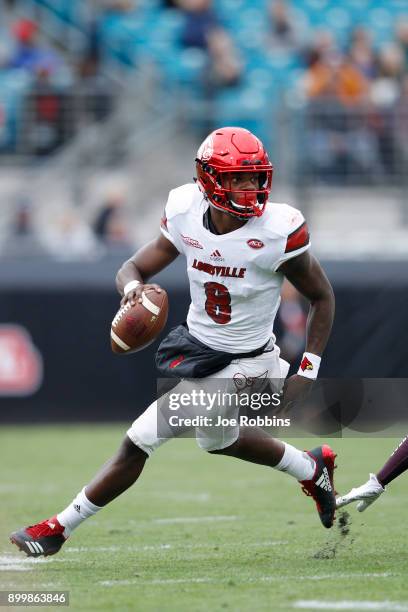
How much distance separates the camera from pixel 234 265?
5.06 meters

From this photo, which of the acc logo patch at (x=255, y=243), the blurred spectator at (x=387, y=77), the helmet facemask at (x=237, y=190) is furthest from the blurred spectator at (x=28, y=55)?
the acc logo patch at (x=255, y=243)

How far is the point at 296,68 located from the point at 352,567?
9.96 metres

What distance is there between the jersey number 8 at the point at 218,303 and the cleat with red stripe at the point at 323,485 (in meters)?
0.80

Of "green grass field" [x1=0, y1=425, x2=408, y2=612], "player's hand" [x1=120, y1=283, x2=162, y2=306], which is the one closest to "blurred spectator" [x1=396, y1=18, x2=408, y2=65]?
"green grass field" [x1=0, y1=425, x2=408, y2=612]

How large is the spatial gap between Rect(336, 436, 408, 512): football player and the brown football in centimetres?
126

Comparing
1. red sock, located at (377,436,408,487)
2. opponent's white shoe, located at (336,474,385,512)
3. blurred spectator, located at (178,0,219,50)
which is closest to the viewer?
red sock, located at (377,436,408,487)

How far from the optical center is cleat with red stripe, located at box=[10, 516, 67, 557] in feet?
16.7

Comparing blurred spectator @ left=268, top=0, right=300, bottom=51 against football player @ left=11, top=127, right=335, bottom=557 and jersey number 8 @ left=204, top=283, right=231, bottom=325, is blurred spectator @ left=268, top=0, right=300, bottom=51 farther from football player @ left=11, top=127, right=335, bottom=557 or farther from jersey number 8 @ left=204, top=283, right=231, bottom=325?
jersey number 8 @ left=204, top=283, right=231, bottom=325

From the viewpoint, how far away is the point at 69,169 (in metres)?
11.6

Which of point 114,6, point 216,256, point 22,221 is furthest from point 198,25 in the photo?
point 216,256

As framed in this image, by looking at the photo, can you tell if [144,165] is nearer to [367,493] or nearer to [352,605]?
[367,493]

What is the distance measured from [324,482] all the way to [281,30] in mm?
9524

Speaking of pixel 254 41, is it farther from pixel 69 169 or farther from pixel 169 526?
pixel 169 526

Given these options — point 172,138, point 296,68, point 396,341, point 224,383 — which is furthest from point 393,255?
point 224,383
